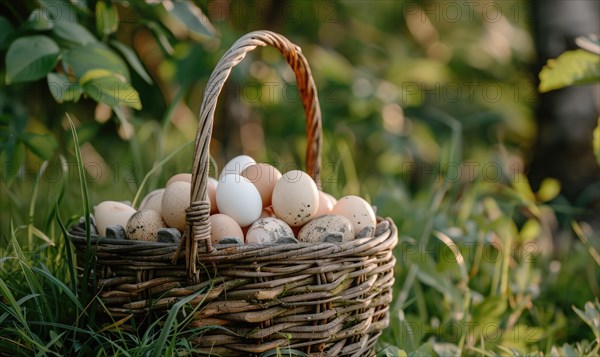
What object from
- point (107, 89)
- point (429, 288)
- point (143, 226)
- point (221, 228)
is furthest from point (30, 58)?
point (429, 288)

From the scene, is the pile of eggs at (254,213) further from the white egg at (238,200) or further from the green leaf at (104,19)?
the green leaf at (104,19)

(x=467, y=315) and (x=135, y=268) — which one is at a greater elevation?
(x=135, y=268)

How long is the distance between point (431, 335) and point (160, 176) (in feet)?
3.61

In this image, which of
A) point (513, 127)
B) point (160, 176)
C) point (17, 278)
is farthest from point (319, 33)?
point (17, 278)

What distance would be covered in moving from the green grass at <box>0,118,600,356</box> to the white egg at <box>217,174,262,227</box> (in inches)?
10.3

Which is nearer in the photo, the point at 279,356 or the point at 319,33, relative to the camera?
the point at 279,356

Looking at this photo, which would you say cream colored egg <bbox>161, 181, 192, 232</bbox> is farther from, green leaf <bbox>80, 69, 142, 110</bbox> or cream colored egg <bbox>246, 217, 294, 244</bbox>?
green leaf <bbox>80, 69, 142, 110</bbox>

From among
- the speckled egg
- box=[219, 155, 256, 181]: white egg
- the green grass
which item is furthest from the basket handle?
box=[219, 155, 256, 181]: white egg

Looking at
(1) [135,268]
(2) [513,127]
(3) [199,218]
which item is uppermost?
(3) [199,218]

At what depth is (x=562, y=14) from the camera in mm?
2947

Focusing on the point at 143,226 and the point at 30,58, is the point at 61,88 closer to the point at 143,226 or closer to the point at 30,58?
the point at 30,58

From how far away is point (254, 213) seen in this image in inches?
57.3

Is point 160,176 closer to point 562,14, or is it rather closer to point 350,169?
point 350,169

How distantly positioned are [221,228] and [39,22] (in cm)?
82
